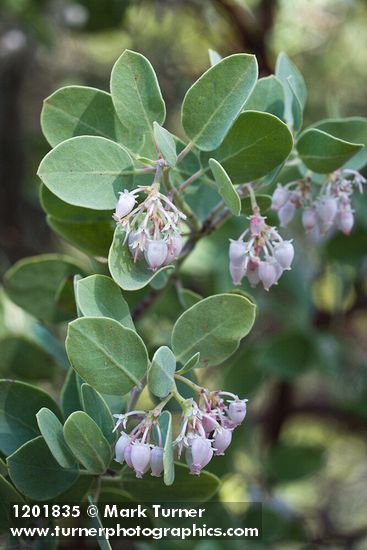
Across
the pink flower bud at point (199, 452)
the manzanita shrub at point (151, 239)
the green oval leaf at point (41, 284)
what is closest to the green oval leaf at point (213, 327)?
the manzanita shrub at point (151, 239)

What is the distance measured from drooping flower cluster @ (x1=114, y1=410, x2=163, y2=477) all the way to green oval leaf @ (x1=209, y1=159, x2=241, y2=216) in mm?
225

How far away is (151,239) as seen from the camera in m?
0.77

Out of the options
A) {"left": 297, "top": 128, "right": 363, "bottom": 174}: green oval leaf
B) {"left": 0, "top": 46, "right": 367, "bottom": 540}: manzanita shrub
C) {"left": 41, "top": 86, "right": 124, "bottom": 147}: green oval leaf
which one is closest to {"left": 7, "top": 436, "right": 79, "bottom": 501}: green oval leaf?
{"left": 0, "top": 46, "right": 367, "bottom": 540}: manzanita shrub

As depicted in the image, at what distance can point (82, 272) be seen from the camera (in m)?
1.10

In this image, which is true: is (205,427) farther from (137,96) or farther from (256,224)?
(137,96)

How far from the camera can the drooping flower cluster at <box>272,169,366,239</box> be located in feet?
2.97

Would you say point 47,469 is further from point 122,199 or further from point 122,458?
point 122,199

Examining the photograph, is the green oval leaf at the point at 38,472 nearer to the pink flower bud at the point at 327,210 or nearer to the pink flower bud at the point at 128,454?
the pink flower bud at the point at 128,454

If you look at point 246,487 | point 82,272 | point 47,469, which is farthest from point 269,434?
point 47,469

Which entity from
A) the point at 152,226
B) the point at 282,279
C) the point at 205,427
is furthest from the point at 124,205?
the point at 282,279

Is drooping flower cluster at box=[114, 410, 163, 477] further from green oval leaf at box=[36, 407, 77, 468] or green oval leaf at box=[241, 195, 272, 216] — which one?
green oval leaf at box=[241, 195, 272, 216]

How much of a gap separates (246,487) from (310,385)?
3.22ft

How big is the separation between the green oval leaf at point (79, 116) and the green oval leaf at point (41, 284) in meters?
0.29

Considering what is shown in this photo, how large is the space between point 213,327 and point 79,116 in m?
0.28
